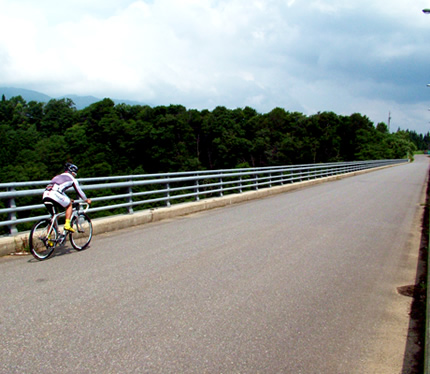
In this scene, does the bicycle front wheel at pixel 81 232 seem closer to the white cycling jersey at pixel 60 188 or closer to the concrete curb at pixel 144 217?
the white cycling jersey at pixel 60 188

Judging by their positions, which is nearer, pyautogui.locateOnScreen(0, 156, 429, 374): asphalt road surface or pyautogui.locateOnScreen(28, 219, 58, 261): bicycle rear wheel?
pyautogui.locateOnScreen(0, 156, 429, 374): asphalt road surface

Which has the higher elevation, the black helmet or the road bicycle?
the black helmet

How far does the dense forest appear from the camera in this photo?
7762 cm

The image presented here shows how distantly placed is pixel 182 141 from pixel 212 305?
3136 inches

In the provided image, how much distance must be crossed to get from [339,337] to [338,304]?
0.88 m

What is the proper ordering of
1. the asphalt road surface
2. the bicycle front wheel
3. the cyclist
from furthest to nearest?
the bicycle front wheel → the cyclist → the asphalt road surface

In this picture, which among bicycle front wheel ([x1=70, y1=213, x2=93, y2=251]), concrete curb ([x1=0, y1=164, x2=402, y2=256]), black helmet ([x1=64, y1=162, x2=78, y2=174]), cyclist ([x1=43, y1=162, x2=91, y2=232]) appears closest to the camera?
cyclist ([x1=43, y1=162, x2=91, y2=232])

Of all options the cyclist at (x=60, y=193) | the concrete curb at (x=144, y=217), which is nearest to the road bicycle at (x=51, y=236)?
the cyclist at (x=60, y=193)

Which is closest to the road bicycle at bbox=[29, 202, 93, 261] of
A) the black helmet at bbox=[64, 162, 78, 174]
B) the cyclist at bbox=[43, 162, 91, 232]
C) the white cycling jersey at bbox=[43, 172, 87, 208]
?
the cyclist at bbox=[43, 162, 91, 232]

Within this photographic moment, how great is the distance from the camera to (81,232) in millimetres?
7426

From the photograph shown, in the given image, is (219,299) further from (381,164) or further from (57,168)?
(57,168)

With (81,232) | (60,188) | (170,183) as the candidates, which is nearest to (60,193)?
(60,188)

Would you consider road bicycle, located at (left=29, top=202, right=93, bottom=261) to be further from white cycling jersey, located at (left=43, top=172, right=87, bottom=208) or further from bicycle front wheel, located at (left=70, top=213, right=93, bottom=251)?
white cycling jersey, located at (left=43, top=172, right=87, bottom=208)

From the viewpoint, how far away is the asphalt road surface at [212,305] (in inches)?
134
